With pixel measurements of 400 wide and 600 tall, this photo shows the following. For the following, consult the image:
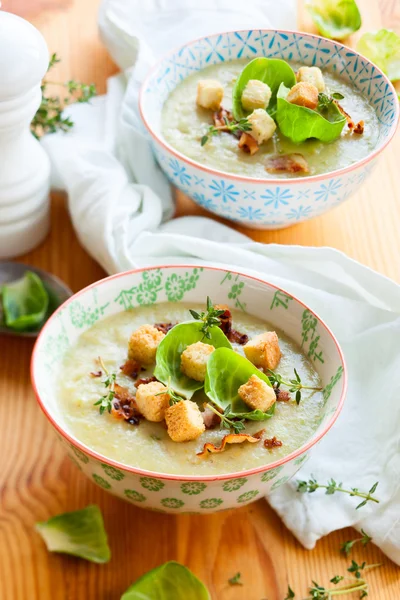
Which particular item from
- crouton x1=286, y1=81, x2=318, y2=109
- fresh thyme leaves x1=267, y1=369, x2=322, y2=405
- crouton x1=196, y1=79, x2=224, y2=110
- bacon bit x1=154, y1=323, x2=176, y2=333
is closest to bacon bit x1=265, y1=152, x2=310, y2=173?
crouton x1=286, y1=81, x2=318, y2=109

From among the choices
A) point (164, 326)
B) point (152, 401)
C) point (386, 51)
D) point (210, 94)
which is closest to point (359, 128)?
point (210, 94)

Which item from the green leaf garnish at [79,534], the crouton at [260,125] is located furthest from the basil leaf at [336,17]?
the green leaf garnish at [79,534]

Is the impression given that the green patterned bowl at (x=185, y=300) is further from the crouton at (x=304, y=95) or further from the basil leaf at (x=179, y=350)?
the crouton at (x=304, y=95)

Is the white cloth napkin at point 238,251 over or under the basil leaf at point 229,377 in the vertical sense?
under

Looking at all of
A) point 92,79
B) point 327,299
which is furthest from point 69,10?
point 327,299

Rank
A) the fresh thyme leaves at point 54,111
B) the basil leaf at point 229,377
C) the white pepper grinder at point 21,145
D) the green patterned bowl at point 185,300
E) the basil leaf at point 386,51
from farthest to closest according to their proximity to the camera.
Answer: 1. the basil leaf at point 386,51
2. the fresh thyme leaves at point 54,111
3. the white pepper grinder at point 21,145
4. the basil leaf at point 229,377
5. the green patterned bowl at point 185,300

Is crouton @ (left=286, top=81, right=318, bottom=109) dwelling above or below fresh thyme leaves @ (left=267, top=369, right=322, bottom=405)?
above

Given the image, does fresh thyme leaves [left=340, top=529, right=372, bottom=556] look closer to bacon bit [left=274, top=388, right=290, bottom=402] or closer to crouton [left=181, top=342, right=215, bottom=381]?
bacon bit [left=274, top=388, right=290, bottom=402]
